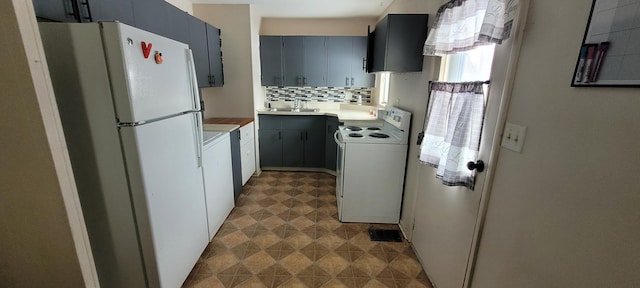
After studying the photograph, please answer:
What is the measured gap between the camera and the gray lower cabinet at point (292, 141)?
3.76m

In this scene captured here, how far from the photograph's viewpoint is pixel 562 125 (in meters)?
0.85

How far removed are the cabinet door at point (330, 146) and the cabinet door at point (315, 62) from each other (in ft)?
2.16

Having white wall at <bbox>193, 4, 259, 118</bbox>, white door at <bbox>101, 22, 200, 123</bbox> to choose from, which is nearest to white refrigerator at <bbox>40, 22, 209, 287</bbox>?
white door at <bbox>101, 22, 200, 123</bbox>

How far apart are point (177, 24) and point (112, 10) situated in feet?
2.64

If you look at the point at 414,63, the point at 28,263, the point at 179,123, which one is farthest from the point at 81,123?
the point at 414,63

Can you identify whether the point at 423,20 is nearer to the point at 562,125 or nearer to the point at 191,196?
the point at 562,125

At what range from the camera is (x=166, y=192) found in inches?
58.1

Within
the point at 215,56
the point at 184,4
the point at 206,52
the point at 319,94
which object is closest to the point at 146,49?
the point at 206,52

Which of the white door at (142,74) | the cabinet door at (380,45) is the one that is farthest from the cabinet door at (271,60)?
the white door at (142,74)

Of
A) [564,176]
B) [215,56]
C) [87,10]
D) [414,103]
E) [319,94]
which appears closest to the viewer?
[564,176]

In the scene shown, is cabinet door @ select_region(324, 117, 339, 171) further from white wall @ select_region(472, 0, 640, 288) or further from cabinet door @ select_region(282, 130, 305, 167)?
white wall @ select_region(472, 0, 640, 288)

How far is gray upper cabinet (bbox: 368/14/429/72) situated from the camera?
79.8 inches

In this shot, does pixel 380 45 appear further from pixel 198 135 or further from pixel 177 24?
pixel 177 24

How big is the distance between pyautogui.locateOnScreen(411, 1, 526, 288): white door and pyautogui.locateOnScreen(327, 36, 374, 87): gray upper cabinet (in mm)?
2208
